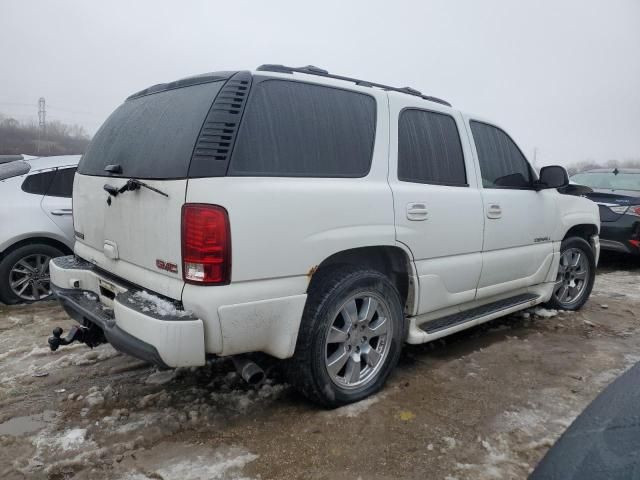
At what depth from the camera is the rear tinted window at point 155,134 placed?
2.35 metres

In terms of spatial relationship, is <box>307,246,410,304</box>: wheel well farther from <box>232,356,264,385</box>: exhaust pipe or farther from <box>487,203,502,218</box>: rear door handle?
<box>487,203,502,218</box>: rear door handle

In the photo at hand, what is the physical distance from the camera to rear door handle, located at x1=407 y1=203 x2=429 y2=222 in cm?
294

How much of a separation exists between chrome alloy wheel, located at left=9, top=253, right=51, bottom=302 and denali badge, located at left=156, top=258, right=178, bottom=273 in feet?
9.65

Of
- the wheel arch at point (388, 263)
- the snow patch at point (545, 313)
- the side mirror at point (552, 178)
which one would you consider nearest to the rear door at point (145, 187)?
the wheel arch at point (388, 263)

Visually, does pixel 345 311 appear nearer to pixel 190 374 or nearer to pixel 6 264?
pixel 190 374

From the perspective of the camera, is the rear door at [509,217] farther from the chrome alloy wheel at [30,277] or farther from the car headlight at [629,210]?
the chrome alloy wheel at [30,277]

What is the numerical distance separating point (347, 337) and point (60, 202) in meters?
3.50

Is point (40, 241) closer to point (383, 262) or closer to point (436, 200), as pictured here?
point (383, 262)

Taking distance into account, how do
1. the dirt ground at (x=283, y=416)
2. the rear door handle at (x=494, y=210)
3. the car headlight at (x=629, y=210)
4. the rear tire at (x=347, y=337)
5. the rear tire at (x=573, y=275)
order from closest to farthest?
the dirt ground at (x=283, y=416), the rear tire at (x=347, y=337), the rear door handle at (x=494, y=210), the rear tire at (x=573, y=275), the car headlight at (x=629, y=210)

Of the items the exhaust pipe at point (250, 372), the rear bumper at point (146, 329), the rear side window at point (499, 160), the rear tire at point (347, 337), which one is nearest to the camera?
the rear bumper at point (146, 329)

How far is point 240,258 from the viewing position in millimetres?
2234

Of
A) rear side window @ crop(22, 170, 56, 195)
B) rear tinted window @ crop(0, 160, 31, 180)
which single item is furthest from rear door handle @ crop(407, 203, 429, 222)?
rear tinted window @ crop(0, 160, 31, 180)

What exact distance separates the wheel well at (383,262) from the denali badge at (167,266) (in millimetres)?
A: 791

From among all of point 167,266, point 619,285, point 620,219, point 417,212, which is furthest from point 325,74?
point 620,219
